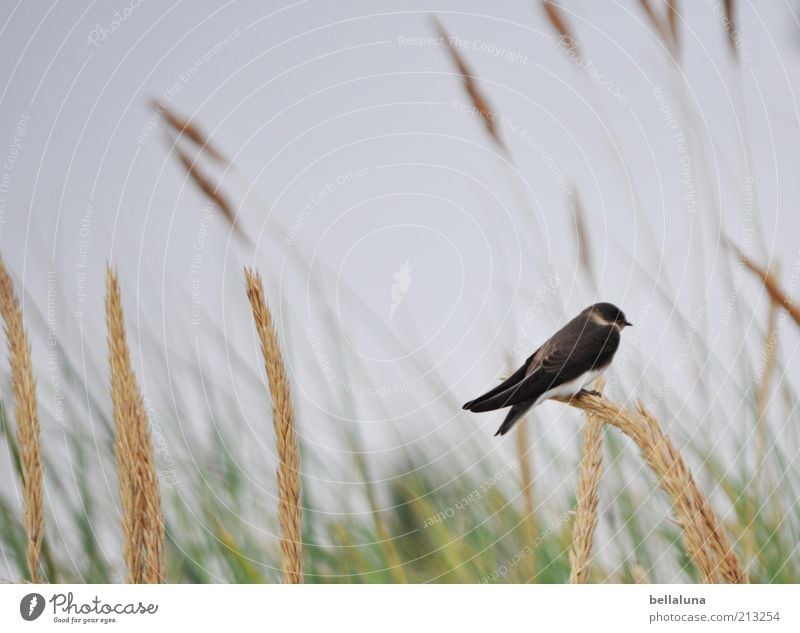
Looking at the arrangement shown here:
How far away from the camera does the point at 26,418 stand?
149cm

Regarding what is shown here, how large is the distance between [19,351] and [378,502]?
1.88 ft

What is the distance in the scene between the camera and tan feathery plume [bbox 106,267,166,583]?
1380mm

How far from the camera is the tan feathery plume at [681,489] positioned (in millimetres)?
1367

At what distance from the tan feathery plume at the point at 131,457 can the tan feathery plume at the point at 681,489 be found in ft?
2.03

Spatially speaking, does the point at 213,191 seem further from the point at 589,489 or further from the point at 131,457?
the point at 589,489

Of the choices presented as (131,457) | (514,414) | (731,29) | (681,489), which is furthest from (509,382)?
(731,29)

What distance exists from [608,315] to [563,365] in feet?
0.41

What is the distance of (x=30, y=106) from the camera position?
1622 millimetres

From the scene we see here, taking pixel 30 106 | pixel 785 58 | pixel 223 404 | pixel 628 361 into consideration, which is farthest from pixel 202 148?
pixel 785 58

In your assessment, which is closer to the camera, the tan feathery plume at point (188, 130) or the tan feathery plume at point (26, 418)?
the tan feathery plume at point (26, 418)

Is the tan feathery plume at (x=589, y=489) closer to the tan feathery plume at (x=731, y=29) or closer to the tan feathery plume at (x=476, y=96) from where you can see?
the tan feathery plume at (x=476, y=96)

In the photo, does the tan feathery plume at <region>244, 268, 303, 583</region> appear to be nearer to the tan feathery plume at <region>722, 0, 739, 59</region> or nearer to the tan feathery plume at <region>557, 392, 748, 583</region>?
the tan feathery plume at <region>557, 392, 748, 583</region>

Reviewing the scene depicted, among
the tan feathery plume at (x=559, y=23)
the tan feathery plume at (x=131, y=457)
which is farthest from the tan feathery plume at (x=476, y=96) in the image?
the tan feathery plume at (x=131, y=457)
